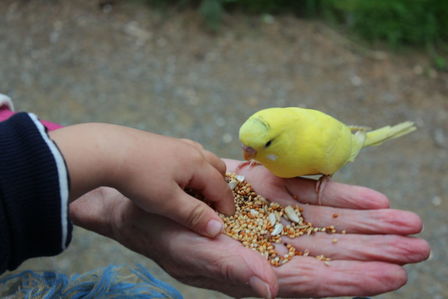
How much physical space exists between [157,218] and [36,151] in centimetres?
50

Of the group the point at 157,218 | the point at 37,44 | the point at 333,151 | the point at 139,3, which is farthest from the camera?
the point at 139,3

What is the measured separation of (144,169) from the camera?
1.30 meters

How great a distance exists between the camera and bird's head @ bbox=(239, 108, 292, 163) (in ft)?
4.88

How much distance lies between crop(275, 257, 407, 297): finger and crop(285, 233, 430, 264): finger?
3 centimetres

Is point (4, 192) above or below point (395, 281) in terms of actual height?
above

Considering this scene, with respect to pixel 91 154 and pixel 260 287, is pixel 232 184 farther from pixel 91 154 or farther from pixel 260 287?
pixel 91 154

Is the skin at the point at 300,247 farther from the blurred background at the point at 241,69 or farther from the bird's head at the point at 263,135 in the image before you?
the blurred background at the point at 241,69

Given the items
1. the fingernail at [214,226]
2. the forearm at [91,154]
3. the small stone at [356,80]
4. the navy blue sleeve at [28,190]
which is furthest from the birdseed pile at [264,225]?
the small stone at [356,80]

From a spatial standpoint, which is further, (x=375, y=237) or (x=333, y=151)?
(x=333, y=151)

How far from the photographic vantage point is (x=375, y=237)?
1526 mm

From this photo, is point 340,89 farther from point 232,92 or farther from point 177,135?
point 177,135

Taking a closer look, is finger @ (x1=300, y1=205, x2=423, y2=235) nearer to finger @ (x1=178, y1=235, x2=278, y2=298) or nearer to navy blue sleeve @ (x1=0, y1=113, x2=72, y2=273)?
finger @ (x1=178, y1=235, x2=278, y2=298)

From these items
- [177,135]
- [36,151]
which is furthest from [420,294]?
[36,151]

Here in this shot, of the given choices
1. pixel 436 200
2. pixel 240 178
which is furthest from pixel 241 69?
pixel 240 178
